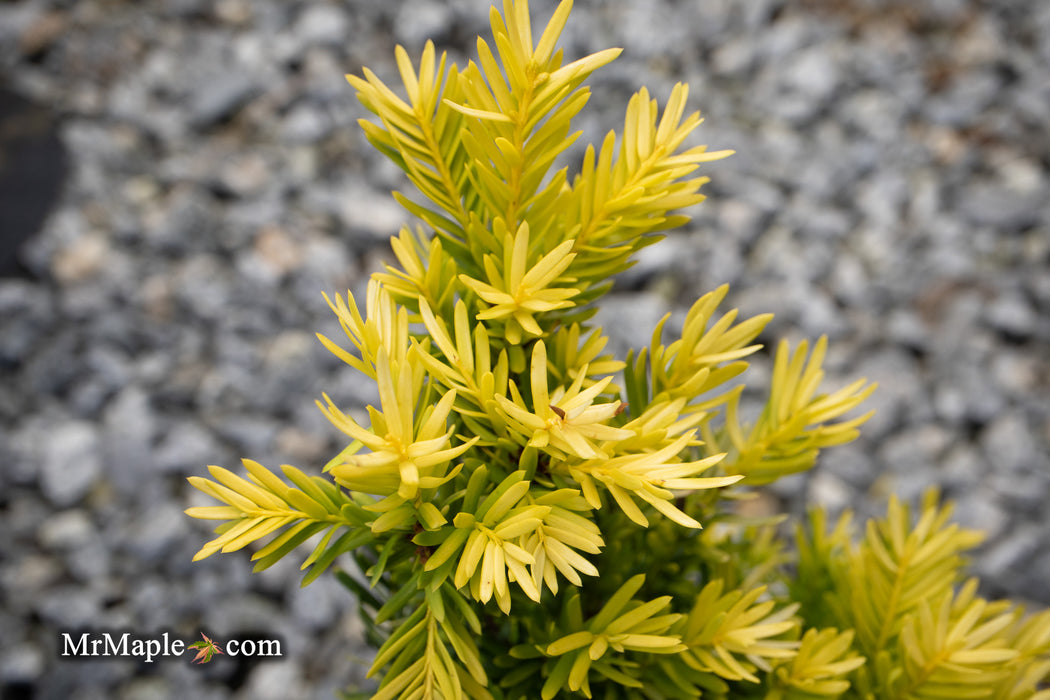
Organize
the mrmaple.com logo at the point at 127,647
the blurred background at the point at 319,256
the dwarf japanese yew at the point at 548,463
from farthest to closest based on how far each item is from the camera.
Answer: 1. the blurred background at the point at 319,256
2. the mrmaple.com logo at the point at 127,647
3. the dwarf japanese yew at the point at 548,463

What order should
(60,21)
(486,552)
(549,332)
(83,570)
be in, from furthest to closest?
(60,21) < (83,570) < (549,332) < (486,552)

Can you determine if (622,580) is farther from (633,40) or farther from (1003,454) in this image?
(633,40)

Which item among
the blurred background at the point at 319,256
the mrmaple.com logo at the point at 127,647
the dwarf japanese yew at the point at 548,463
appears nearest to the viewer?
the dwarf japanese yew at the point at 548,463

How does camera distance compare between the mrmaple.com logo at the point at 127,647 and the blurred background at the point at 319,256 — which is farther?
the blurred background at the point at 319,256

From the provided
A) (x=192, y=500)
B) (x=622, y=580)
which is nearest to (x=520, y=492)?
(x=622, y=580)

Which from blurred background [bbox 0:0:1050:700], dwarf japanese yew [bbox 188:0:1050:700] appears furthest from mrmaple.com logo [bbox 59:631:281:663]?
dwarf japanese yew [bbox 188:0:1050:700]

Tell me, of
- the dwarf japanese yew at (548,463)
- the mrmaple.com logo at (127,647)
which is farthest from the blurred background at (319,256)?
the dwarf japanese yew at (548,463)

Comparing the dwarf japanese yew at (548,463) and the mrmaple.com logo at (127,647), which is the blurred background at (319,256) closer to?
the mrmaple.com logo at (127,647)

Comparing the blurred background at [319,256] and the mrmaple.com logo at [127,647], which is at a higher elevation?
the blurred background at [319,256]
